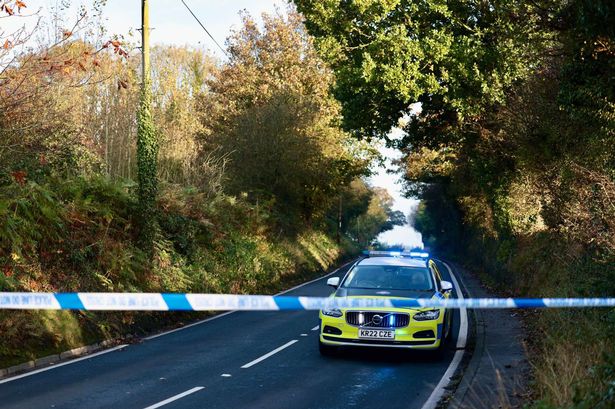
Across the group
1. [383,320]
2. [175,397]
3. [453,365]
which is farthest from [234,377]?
[453,365]

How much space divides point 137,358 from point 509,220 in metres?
18.5

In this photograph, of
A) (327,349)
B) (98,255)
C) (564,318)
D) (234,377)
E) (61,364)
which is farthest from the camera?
(98,255)

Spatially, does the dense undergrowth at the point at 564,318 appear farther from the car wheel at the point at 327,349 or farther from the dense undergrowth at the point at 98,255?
the dense undergrowth at the point at 98,255

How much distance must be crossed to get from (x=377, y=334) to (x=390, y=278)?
187 centimetres

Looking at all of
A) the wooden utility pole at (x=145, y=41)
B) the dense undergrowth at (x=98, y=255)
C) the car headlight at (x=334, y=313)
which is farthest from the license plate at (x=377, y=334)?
the wooden utility pole at (x=145, y=41)

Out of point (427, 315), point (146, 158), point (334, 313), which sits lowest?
point (427, 315)

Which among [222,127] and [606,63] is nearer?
[606,63]

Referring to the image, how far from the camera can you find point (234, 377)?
11.2 metres

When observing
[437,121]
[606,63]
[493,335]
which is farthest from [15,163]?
[437,121]

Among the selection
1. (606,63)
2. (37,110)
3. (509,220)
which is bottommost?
(509,220)

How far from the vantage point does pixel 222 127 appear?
124ft

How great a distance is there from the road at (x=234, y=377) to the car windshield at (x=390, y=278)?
1.23 m

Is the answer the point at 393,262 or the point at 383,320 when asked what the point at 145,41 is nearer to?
the point at 393,262

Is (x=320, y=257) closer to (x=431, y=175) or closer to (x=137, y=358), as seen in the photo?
(x=431, y=175)
